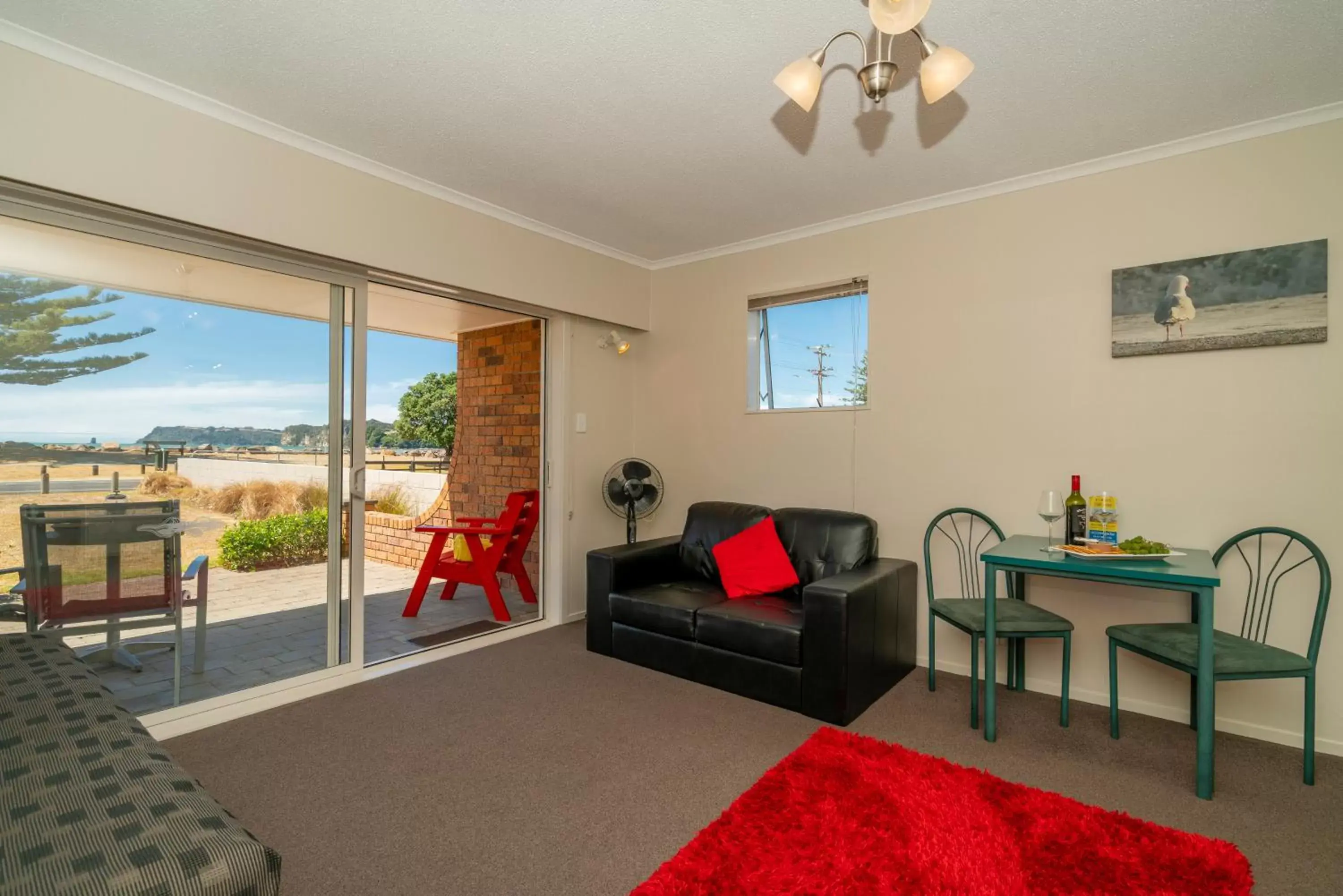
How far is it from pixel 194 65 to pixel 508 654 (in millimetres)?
3096

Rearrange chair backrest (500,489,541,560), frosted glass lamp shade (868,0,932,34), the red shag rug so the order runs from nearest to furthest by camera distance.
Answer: frosted glass lamp shade (868,0,932,34), the red shag rug, chair backrest (500,489,541,560)

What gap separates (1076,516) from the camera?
3.03 metres

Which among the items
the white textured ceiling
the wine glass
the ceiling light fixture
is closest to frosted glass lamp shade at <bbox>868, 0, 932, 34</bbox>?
the ceiling light fixture

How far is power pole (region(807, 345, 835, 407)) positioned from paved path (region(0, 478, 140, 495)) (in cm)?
352

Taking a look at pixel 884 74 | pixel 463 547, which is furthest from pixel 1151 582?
pixel 463 547

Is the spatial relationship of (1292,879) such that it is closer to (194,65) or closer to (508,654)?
(508,654)

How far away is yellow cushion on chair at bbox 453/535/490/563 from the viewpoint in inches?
189

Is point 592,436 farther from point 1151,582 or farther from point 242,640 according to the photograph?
point 1151,582

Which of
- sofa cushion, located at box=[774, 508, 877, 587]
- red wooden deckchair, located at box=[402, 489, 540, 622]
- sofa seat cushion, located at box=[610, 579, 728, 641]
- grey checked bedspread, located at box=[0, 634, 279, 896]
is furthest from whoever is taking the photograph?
red wooden deckchair, located at box=[402, 489, 540, 622]

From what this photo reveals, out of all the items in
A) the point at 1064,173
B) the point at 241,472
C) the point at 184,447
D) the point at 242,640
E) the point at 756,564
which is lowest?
the point at 242,640

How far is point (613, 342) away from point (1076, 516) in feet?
10.2

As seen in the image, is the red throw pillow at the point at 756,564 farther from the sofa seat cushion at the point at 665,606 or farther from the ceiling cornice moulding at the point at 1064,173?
the ceiling cornice moulding at the point at 1064,173

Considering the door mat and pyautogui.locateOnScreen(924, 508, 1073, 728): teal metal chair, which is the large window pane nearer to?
pyautogui.locateOnScreen(924, 508, 1073, 728): teal metal chair

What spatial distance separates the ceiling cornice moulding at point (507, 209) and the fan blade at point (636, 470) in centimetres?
153
